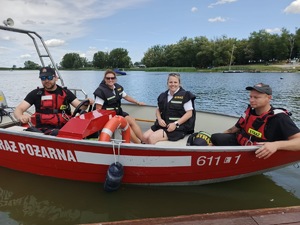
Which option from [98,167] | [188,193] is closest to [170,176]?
[188,193]

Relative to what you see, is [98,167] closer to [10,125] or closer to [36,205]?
[36,205]

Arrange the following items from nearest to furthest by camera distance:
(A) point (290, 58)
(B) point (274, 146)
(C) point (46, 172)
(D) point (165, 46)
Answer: (B) point (274, 146) → (C) point (46, 172) → (A) point (290, 58) → (D) point (165, 46)

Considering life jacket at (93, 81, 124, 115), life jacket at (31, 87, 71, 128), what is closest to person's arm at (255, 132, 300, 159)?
life jacket at (93, 81, 124, 115)

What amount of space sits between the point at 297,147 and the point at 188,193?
1398 mm

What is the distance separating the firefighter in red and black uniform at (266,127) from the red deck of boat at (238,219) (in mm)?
649

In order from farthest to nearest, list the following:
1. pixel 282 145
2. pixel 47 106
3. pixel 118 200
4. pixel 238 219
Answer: pixel 47 106 < pixel 118 200 < pixel 282 145 < pixel 238 219

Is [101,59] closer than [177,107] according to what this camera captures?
No

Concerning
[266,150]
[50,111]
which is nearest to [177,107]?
[266,150]

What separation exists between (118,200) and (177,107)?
147 cm

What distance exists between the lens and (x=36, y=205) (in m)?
3.44

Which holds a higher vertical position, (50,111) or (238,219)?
(50,111)

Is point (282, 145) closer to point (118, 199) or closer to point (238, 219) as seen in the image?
point (238, 219)

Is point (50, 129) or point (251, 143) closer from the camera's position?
point (251, 143)

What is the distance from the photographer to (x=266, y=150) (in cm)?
291
